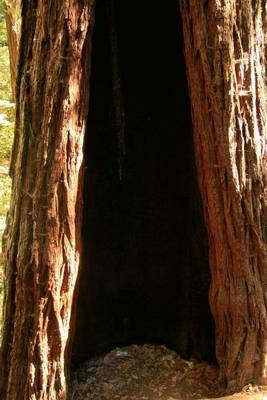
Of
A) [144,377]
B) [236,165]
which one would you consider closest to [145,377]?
[144,377]

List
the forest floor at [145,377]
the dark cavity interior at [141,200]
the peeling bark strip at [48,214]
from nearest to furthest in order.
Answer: the peeling bark strip at [48,214] → the forest floor at [145,377] → the dark cavity interior at [141,200]

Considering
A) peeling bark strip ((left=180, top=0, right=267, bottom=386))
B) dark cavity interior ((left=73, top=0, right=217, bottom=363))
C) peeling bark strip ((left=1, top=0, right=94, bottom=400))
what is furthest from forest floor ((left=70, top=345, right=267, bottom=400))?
peeling bark strip ((left=1, top=0, right=94, bottom=400))

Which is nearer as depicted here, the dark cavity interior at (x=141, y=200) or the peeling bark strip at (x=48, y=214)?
the peeling bark strip at (x=48, y=214)

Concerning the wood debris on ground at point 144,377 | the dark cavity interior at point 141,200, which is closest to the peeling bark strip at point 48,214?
the wood debris on ground at point 144,377

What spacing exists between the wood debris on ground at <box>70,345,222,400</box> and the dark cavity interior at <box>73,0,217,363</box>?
0.51 ft

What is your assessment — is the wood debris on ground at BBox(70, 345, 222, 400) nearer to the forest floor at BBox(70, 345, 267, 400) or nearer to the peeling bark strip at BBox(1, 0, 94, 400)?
the forest floor at BBox(70, 345, 267, 400)

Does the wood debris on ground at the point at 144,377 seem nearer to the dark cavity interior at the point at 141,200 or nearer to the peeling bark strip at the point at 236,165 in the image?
the dark cavity interior at the point at 141,200

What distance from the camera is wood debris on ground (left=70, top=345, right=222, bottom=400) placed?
366 cm

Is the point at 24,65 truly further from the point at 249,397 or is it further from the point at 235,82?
the point at 249,397

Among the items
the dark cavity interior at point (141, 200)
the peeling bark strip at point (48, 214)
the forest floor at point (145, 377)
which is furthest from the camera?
the dark cavity interior at point (141, 200)

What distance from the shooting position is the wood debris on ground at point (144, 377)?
144 inches

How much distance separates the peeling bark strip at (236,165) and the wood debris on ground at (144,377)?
0.43 meters

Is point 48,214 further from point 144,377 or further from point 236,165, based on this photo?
point 144,377

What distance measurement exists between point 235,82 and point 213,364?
1936mm
